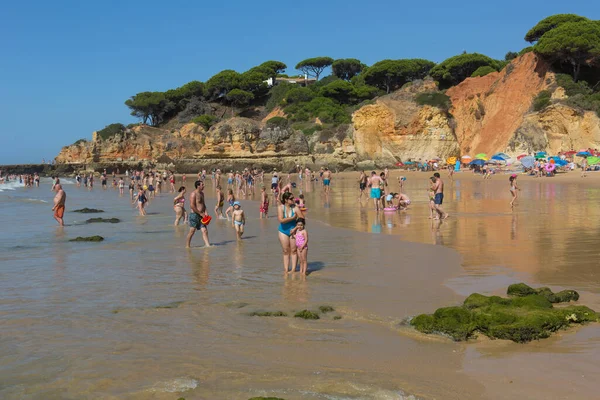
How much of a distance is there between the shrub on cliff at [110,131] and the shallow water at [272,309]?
56596mm

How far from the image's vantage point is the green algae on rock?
484cm

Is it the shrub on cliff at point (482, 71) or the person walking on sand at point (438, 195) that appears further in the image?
the shrub on cliff at point (482, 71)

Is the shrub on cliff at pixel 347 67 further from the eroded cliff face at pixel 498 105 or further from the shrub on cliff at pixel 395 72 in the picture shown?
the eroded cliff face at pixel 498 105

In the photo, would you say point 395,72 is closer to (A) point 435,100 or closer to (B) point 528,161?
(A) point 435,100

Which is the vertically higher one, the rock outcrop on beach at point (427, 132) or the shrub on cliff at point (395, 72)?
the shrub on cliff at point (395, 72)

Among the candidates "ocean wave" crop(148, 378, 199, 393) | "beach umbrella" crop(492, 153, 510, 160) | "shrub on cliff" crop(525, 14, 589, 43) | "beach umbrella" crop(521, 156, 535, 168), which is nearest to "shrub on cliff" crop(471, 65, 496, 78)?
"shrub on cliff" crop(525, 14, 589, 43)

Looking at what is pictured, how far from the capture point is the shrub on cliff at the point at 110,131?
66250 millimetres

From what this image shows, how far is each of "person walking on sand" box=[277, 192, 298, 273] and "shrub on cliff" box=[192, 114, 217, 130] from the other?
6135 cm

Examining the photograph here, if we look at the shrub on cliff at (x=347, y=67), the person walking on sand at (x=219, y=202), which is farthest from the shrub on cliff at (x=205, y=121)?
the person walking on sand at (x=219, y=202)

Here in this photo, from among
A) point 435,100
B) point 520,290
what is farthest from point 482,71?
point 520,290

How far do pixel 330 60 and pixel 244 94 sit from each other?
19.4 meters

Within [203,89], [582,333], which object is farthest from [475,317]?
[203,89]

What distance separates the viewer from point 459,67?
55.6 meters

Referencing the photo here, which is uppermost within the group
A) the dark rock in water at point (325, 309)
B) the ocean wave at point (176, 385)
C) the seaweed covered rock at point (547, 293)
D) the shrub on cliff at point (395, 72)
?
the shrub on cliff at point (395, 72)
